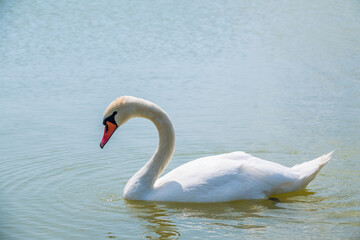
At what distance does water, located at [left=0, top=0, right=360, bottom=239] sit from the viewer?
20.9 ft

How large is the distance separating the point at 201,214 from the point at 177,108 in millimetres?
4889

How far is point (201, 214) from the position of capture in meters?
6.44

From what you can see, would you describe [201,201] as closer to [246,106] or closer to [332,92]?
[246,106]

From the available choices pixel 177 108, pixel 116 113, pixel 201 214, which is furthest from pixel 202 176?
pixel 177 108

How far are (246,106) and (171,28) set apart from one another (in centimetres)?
886

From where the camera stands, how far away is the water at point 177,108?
6.38 meters

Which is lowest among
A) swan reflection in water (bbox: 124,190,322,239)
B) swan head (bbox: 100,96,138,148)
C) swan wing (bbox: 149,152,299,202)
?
swan reflection in water (bbox: 124,190,322,239)

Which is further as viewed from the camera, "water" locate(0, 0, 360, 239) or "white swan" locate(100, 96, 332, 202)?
"white swan" locate(100, 96, 332, 202)

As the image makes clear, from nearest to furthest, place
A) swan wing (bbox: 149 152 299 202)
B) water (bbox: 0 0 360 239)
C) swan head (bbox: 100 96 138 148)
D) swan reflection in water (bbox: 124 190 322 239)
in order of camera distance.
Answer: swan reflection in water (bbox: 124 190 322 239)
water (bbox: 0 0 360 239)
swan wing (bbox: 149 152 299 202)
swan head (bbox: 100 96 138 148)

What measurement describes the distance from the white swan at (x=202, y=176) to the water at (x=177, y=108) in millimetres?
138

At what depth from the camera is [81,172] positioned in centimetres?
803

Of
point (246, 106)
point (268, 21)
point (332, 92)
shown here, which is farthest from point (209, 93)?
point (268, 21)

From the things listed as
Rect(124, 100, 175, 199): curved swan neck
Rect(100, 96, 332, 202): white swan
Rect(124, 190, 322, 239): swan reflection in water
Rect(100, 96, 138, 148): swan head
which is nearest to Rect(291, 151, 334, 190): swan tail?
Rect(100, 96, 332, 202): white swan

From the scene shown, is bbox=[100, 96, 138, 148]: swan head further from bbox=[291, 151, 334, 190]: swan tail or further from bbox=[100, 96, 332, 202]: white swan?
bbox=[291, 151, 334, 190]: swan tail
